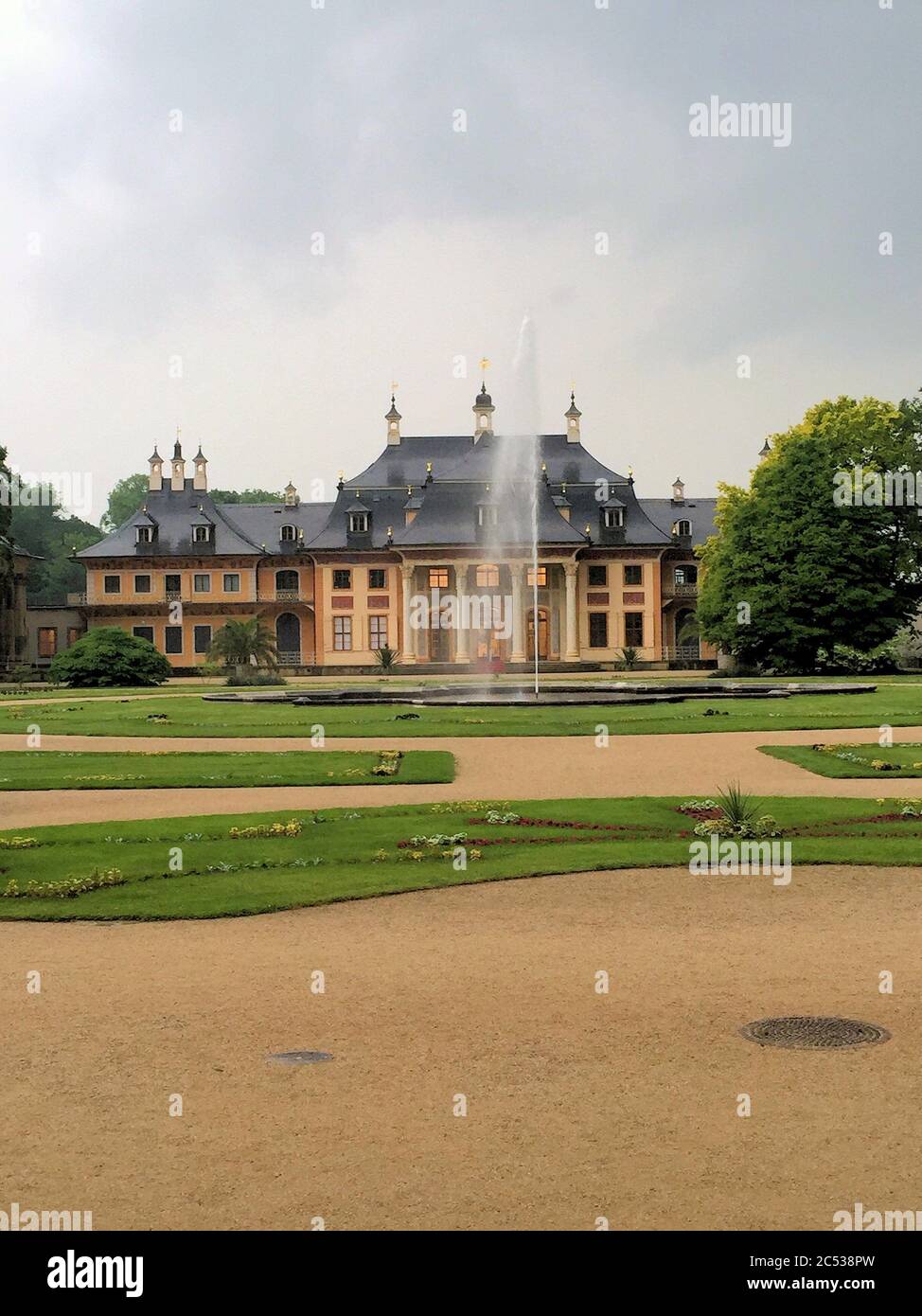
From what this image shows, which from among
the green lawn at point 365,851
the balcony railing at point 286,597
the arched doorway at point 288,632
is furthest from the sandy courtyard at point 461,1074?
the arched doorway at point 288,632

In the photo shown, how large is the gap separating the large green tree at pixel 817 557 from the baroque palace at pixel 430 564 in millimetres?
20516

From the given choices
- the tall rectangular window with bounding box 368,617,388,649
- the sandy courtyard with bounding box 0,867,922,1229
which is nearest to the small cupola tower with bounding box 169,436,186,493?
the tall rectangular window with bounding box 368,617,388,649

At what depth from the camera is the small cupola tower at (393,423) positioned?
322 ft

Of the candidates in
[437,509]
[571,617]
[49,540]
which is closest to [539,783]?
[571,617]

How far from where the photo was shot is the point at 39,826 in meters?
18.0

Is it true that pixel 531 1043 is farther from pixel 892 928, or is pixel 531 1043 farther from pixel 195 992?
pixel 892 928

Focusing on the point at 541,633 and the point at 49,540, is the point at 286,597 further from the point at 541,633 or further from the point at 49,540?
the point at 49,540

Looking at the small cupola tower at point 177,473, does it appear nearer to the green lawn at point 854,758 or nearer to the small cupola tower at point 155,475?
the small cupola tower at point 155,475

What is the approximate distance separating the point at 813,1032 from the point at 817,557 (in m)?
57.1

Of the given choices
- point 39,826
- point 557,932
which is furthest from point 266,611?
point 557,932

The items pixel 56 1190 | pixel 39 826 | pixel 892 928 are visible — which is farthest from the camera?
pixel 39 826

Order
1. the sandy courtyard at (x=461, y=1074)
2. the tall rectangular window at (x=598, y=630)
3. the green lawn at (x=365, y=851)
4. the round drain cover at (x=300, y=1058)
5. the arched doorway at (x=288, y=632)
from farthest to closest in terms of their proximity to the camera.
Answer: the arched doorway at (x=288, y=632) < the tall rectangular window at (x=598, y=630) < the green lawn at (x=365, y=851) < the round drain cover at (x=300, y=1058) < the sandy courtyard at (x=461, y=1074)
